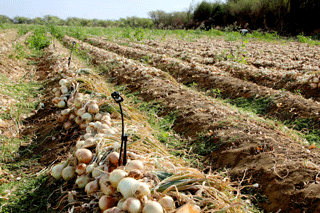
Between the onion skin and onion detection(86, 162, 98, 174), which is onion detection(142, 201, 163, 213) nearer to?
the onion skin

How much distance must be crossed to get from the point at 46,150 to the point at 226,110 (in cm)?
269

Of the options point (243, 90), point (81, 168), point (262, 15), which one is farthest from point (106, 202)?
point (262, 15)

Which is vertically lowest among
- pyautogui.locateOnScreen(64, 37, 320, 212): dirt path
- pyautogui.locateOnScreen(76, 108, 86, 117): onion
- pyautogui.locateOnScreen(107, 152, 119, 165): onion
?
pyautogui.locateOnScreen(64, 37, 320, 212): dirt path

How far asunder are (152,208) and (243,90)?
171 inches

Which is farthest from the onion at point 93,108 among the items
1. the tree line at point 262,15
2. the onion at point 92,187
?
the tree line at point 262,15

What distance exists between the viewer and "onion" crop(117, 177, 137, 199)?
131 cm

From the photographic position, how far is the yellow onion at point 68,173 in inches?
72.7

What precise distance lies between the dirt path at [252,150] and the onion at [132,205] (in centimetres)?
106

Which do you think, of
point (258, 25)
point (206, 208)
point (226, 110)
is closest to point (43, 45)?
point (226, 110)

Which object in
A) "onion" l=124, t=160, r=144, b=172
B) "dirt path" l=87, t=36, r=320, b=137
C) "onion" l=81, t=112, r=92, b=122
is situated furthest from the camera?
"dirt path" l=87, t=36, r=320, b=137

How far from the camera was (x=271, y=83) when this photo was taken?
5.70 meters

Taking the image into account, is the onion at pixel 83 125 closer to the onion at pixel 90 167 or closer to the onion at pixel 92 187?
the onion at pixel 90 167

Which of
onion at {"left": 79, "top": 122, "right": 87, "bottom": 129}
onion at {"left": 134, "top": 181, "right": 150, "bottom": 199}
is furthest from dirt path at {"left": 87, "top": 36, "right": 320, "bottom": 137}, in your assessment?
onion at {"left": 134, "top": 181, "right": 150, "bottom": 199}

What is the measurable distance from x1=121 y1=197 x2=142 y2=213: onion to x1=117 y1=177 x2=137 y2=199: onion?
5 centimetres
